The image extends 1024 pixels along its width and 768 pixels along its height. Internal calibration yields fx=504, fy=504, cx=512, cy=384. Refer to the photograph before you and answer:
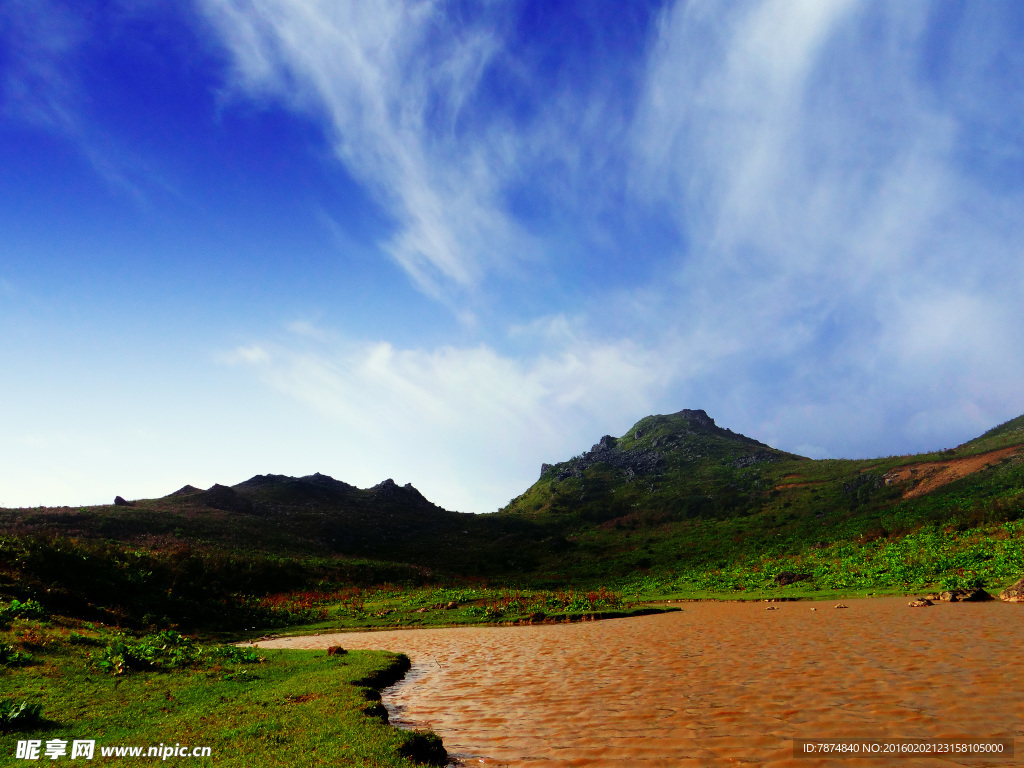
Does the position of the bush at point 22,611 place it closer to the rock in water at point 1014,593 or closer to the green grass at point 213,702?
the green grass at point 213,702

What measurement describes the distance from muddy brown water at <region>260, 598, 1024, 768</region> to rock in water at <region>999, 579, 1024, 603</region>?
1.48 m

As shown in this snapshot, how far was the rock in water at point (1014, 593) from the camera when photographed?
23.9m

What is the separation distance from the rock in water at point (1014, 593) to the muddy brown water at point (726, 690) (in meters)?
1.48

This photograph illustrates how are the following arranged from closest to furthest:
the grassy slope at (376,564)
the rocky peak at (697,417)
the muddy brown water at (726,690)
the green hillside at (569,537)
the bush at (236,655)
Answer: the muddy brown water at (726,690) → the grassy slope at (376,564) → the bush at (236,655) → the green hillside at (569,537) → the rocky peak at (697,417)

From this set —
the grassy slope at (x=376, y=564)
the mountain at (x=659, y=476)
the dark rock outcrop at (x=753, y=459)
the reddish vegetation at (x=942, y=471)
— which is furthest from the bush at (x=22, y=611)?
the dark rock outcrop at (x=753, y=459)

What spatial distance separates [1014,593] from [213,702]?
33881 mm

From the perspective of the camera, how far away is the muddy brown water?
8883 millimetres

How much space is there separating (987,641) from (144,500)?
96366 millimetres

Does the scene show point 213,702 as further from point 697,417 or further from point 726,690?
point 697,417

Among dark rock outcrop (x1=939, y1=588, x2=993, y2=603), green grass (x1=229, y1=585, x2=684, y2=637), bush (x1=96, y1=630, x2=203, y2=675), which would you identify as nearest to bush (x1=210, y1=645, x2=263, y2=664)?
bush (x1=96, y1=630, x2=203, y2=675)

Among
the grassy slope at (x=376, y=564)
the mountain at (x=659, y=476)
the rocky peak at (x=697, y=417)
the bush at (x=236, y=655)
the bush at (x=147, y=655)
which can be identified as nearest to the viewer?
the grassy slope at (x=376, y=564)

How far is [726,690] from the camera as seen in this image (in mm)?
12344

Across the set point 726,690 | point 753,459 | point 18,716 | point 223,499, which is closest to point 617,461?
point 753,459

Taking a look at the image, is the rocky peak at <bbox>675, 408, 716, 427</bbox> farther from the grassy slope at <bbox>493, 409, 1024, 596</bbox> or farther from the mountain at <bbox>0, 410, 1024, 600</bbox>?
the mountain at <bbox>0, 410, 1024, 600</bbox>
